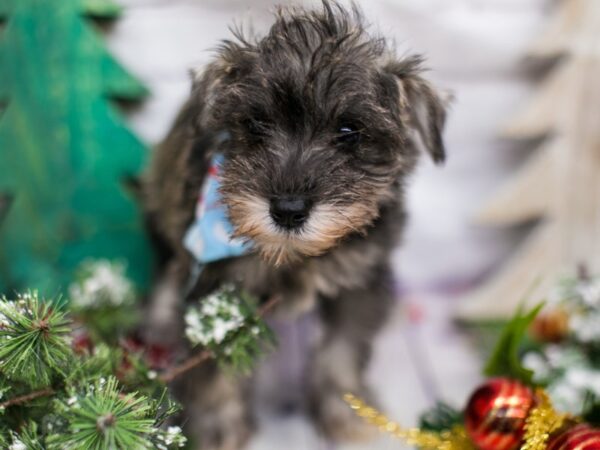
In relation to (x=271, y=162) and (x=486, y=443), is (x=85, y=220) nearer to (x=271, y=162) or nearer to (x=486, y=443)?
(x=271, y=162)

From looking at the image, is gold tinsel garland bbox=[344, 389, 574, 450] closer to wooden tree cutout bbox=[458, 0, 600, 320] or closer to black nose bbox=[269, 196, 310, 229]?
black nose bbox=[269, 196, 310, 229]

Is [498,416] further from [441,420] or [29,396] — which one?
[29,396]

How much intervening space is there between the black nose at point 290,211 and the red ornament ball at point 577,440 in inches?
31.2

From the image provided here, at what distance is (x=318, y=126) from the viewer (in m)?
1.55

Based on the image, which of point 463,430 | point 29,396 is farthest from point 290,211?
point 463,430

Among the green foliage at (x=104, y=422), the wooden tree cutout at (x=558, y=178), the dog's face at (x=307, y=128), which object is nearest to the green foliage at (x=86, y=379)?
the green foliage at (x=104, y=422)

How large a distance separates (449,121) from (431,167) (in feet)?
0.71

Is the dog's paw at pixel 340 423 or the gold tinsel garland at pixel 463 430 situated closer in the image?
the gold tinsel garland at pixel 463 430

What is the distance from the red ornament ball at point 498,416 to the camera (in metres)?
1.63

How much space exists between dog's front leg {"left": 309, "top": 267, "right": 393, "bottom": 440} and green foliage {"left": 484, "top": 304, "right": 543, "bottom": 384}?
0.45 m

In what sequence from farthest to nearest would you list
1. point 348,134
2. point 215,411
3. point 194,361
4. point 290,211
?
point 215,411
point 194,361
point 348,134
point 290,211

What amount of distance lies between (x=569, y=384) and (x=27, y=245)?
6.26ft

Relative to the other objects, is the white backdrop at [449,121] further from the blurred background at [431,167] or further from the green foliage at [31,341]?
the green foliage at [31,341]

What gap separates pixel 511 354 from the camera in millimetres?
1863
